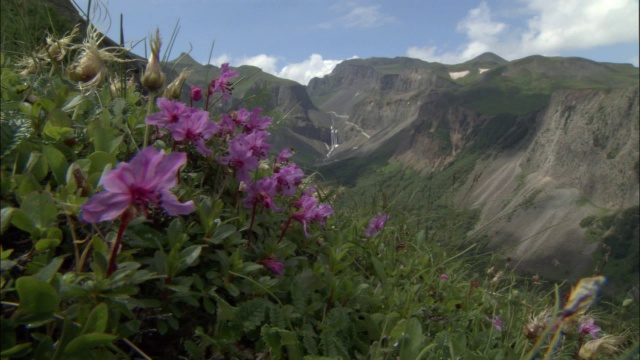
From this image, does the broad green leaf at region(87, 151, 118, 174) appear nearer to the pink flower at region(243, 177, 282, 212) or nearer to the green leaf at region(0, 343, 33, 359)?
the pink flower at region(243, 177, 282, 212)

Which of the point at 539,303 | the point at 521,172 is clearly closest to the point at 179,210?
the point at 539,303

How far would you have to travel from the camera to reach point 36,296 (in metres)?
1.45

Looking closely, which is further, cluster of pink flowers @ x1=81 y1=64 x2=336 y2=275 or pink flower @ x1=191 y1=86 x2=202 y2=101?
pink flower @ x1=191 y1=86 x2=202 y2=101

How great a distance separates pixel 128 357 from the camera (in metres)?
1.77

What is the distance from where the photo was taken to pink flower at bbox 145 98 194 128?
2246 mm

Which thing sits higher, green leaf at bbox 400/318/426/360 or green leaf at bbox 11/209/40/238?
green leaf at bbox 11/209/40/238

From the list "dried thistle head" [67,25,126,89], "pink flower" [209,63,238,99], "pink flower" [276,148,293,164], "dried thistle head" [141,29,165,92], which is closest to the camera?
"dried thistle head" [141,29,165,92]

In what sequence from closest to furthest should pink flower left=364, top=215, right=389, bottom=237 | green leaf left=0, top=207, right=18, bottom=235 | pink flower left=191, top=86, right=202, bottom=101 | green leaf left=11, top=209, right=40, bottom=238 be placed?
green leaf left=0, top=207, right=18, bottom=235, green leaf left=11, top=209, right=40, bottom=238, pink flower left=191, top=86, right=202, bottom=101, pink flower left=364, top=215, right=389, bottom=237

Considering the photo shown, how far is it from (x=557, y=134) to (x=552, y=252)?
45.8 metres

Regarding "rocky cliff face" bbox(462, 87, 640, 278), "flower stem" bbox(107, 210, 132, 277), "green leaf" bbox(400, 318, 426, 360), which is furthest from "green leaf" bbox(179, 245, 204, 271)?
"rocky cliff face" bbox(462, 87, 640, 278)

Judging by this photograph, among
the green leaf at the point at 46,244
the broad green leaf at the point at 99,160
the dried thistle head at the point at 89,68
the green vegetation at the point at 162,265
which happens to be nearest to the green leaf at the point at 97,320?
the green vegetation at the point at 162,265

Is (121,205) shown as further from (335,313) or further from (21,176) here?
(335,313)

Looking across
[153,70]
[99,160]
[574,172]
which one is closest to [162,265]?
[99,160]

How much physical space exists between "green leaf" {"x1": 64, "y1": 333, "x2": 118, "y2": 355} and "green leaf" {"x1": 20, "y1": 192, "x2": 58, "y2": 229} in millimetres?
508
